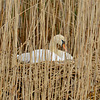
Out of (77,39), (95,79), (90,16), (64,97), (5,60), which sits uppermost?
(90,16)

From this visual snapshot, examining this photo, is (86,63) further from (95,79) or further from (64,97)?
(64,97)

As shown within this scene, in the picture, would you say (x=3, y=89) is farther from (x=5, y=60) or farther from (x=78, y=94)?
(x=78, y=94)

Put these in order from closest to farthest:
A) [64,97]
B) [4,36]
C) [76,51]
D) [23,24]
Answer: [4,36]
[76,51]
[64,97]
[23,24]

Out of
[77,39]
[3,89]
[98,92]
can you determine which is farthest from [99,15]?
[3,89]

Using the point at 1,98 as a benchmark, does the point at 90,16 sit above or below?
above

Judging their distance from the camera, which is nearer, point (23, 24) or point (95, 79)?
point (95, 79)

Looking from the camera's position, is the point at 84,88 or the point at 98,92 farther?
the point at 98,92

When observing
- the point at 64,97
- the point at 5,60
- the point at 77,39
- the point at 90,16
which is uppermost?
the point at 90,16

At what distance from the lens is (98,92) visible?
1896 mm

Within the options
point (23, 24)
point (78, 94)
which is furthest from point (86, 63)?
point (23, 24)

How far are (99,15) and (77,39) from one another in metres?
0.26

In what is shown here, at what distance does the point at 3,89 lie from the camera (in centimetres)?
160

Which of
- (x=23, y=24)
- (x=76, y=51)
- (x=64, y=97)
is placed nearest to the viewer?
(x=76, y=51)

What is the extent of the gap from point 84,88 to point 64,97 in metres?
0.20
